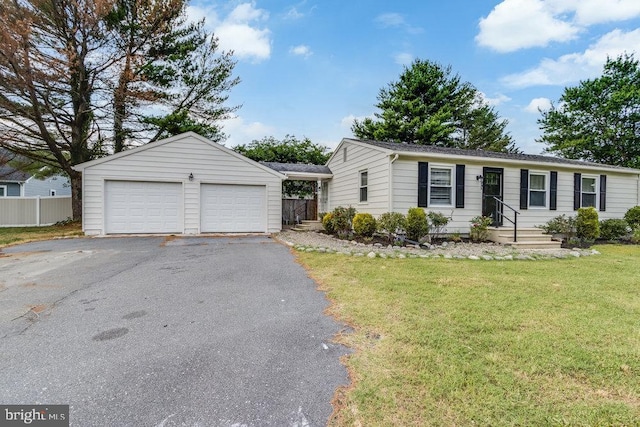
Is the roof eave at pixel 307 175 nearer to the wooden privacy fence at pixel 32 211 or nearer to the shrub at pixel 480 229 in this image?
the shrub at pixel 480 229

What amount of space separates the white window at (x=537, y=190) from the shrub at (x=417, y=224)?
4907 millimetres

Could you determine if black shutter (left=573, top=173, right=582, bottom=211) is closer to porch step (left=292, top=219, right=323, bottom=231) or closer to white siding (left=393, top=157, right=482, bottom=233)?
white siding (left=393, top=157, right=482, bottom=233)

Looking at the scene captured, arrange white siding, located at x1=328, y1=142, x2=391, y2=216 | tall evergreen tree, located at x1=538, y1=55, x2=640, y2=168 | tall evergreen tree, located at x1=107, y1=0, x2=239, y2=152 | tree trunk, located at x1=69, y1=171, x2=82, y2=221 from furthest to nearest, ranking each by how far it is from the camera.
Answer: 1. tall evergreen tree, located at x1=538, y1=55, x2=640, y2=168
2. tree trunk, located at x1=69, y1=171, x2=82, y2=221
3. tall evergreen tree, located at x1=107, y1=0, x2=239, y2=152
4. white siding, located at x1=328, y1=142, x2=391, y2=216

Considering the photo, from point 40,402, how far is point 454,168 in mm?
10348

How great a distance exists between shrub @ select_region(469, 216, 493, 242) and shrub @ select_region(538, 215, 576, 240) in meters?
2.41

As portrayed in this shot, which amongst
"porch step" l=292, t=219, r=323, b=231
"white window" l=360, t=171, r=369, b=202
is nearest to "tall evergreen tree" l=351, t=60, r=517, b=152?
"porch step" l=292, t=219, r=323, b=231

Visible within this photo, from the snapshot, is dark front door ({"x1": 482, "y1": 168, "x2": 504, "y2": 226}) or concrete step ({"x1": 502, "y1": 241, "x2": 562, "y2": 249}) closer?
concrete step ({"x1": 502, "y1": 241, "x2": 562, "y2": 249})

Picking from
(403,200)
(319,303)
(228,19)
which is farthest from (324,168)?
(319,303)

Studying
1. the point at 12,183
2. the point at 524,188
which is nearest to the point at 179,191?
the point at 524,188

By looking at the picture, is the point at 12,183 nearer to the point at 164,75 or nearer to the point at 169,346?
the point at 164,75

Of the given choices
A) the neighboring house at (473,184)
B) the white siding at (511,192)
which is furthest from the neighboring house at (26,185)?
the white siding at (511,192)

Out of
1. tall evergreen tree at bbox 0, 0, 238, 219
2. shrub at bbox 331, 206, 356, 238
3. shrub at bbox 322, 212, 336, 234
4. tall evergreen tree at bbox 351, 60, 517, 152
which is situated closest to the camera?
shrub at bbox 331, 206, 356, 238

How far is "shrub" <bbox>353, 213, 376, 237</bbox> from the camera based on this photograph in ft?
31.0

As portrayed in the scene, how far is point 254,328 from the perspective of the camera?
10.4ft
